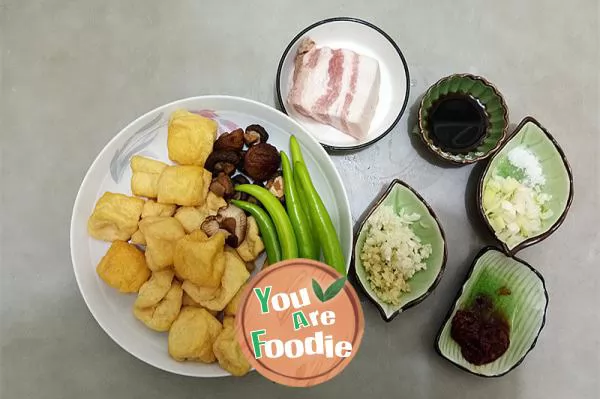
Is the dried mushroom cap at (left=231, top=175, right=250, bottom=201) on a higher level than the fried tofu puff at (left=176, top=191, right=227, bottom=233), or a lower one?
higher

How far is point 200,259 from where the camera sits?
4.65 ft

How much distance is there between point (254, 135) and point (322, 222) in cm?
34

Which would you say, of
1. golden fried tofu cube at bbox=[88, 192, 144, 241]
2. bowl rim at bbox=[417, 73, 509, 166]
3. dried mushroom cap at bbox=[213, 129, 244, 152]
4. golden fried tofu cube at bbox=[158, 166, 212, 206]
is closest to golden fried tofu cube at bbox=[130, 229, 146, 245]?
golden fried tofu cube at bbox=[88, 192, 144, 241]

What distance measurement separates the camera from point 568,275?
6.18 ft

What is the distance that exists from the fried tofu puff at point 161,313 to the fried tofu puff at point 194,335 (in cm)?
2

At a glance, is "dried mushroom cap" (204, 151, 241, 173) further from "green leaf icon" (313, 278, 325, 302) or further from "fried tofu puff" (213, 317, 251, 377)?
"green leaf icon" (313, 278, 325, 302)

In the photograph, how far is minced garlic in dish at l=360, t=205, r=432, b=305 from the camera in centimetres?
166

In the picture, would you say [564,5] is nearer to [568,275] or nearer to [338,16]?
[338,16]

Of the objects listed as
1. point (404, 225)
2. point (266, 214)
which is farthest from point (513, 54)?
point (266, 214)

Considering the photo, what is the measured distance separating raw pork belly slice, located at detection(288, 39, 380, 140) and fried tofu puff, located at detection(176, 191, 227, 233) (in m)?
0.41

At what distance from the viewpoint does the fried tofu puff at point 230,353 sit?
4.71 feet

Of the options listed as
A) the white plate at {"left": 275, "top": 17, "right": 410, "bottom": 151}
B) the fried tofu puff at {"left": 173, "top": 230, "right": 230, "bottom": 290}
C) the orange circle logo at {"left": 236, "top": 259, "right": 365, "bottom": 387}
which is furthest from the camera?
the white plate at {"left": 275, "top": 17, "right": 410, "bottom": 151}

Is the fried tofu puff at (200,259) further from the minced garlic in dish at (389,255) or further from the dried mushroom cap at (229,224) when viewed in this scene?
the minced garlic in dish at (389,255)

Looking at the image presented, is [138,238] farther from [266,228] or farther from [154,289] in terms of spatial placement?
[266,228]
